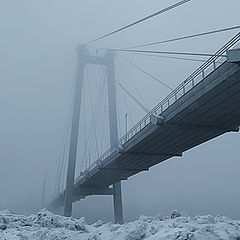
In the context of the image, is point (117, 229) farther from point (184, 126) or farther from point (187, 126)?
point (187, 126)

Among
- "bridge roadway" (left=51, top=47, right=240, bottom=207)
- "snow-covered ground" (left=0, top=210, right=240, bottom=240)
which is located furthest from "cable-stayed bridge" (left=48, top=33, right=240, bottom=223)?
"snow-covered ground" (left=0, top=210, right=240, bottom=240)

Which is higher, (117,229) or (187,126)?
(187,126)

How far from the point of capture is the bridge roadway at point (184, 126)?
19.7m

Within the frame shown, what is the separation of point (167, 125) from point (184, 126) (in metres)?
1.32

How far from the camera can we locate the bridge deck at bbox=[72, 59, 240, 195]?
19672 millimetres

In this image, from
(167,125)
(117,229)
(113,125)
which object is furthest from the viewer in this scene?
(113,125)

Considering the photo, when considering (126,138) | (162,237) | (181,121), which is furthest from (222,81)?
(126,138)

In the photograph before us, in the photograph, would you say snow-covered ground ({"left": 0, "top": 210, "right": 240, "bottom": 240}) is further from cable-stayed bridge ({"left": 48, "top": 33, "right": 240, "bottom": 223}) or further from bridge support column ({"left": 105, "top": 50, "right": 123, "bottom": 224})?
bridge support column ({"left": 105, "top": 50, "right": 123, "bottom": 224})

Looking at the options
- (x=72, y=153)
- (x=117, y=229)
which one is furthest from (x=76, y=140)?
(x=117, y=229)

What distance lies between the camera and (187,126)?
2605 centimetres

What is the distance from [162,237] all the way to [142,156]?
26.1 metres

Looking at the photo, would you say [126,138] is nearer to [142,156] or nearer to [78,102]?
[142,156]

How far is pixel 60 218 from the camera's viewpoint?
13023 millimetres

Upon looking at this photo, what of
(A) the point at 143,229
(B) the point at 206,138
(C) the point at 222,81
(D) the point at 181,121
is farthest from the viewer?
(B) the point at 206,138
